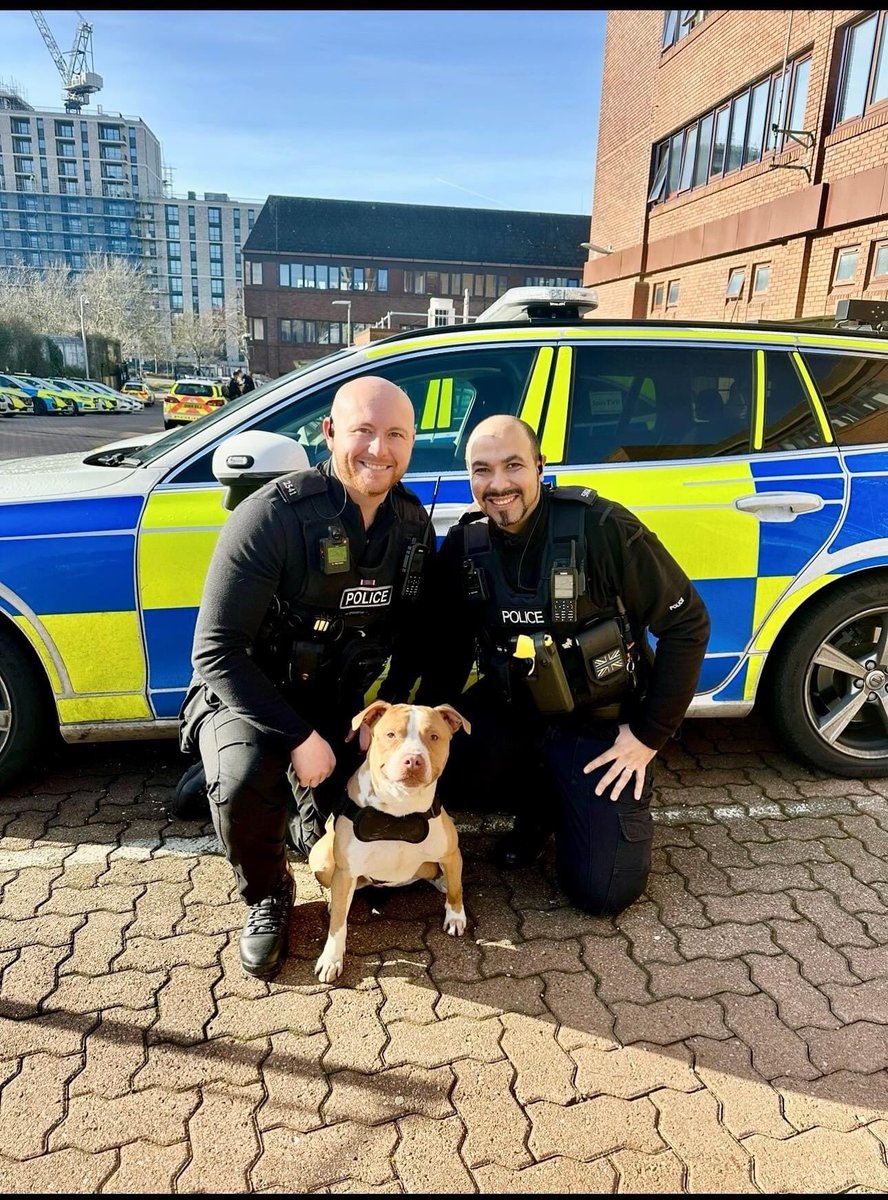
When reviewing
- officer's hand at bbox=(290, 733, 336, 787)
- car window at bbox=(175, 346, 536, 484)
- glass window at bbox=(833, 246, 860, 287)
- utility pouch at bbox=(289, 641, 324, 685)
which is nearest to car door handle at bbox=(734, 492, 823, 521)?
car window at bbox=(175, 346, 536, 484)

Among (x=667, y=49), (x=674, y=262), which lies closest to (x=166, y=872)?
(x=674, y=262)

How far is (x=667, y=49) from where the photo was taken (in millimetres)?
17828

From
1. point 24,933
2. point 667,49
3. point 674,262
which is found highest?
point 667,49

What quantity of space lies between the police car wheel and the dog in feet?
5.32

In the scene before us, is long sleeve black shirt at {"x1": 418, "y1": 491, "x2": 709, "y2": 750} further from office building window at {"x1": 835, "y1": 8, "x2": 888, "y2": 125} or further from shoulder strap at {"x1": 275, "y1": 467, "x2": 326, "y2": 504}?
office building window at {"x1": 835, "y1": 8, "x2": 888, "y2": 125}

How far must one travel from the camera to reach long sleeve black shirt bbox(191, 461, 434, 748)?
2.22 meters

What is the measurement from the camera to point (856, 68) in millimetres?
11578

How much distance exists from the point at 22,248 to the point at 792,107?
130 meters

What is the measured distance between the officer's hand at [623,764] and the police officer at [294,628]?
0.76m

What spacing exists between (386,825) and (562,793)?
670 millimetres

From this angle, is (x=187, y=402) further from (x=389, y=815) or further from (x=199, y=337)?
(x=199, y=337)

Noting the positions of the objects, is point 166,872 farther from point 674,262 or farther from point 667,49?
point 667,49

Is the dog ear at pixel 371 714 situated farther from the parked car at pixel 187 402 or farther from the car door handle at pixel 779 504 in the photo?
the parked car at pixel 187 402

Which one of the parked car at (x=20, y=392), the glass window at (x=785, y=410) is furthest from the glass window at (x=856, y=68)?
the parked car at (x=20, y=392)
